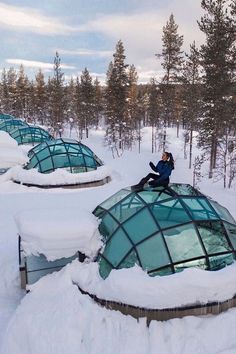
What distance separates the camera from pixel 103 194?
17.2 meters

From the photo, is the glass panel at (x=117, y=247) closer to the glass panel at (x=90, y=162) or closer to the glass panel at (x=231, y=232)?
the glass panel at (x=231, y=232)

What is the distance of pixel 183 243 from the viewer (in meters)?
7.83

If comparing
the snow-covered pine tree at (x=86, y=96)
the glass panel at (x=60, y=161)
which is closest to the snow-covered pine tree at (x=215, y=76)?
the glass panel at (x=60, y=161)

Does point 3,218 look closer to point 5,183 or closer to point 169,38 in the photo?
point 5,183

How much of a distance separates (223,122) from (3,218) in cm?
1751

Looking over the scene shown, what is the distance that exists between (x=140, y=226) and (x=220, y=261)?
6.80 feet

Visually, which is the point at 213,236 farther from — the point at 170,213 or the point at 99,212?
the point at 99,212

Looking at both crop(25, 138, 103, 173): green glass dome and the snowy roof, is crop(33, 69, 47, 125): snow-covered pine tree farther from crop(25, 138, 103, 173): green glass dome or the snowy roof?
the snowy roof

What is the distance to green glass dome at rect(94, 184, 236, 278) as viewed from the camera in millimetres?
7676

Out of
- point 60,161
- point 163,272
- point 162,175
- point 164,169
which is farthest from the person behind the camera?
point 60,161

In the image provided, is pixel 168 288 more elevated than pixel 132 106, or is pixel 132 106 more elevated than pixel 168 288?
pixel 132 106

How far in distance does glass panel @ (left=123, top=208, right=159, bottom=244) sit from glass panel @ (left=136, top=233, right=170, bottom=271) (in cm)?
19

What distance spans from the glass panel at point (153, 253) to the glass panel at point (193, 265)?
0.26m

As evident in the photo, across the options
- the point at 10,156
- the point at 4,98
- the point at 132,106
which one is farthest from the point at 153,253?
the point at 4,98
